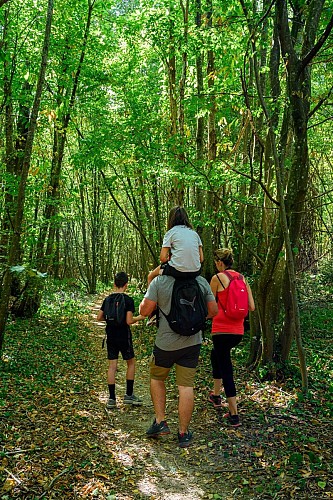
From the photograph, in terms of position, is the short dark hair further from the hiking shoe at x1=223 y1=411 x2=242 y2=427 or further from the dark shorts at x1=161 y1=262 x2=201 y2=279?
the hiking shoe at x1=223 y1=411 x2=242 y2=427

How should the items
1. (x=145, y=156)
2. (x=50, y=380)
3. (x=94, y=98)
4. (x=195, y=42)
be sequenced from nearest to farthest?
1. (x=50, y=380)
2. (x=195, y=42)
3. (x=145, y=156)
4. (x=94, y=98)

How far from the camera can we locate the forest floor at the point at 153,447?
3729mm

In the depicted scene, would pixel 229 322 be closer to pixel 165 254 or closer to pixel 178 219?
pixel 165 254

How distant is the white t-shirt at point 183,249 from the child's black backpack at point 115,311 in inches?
61.3

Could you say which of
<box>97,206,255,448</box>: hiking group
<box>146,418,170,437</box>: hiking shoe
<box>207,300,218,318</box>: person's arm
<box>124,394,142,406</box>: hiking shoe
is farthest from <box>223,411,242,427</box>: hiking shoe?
<box>124,394,142,406</box>: hiking shoe

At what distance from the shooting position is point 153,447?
463 centimetres

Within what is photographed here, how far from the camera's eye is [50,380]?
6895 mm

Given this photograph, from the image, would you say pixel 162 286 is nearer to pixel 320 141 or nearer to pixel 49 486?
pixel 49 486

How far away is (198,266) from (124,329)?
1847 mm

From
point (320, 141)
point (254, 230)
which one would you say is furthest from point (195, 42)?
point (320, 141)

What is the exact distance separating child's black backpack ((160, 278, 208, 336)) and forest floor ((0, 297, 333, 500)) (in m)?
1.28

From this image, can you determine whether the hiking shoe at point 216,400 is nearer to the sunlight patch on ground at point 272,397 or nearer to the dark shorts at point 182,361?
the sunlight patch on ground at point 272,397

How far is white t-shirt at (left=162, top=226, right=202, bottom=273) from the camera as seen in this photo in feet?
14.8

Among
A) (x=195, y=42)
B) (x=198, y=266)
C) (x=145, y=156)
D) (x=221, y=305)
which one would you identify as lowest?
(x=221, y=305)
